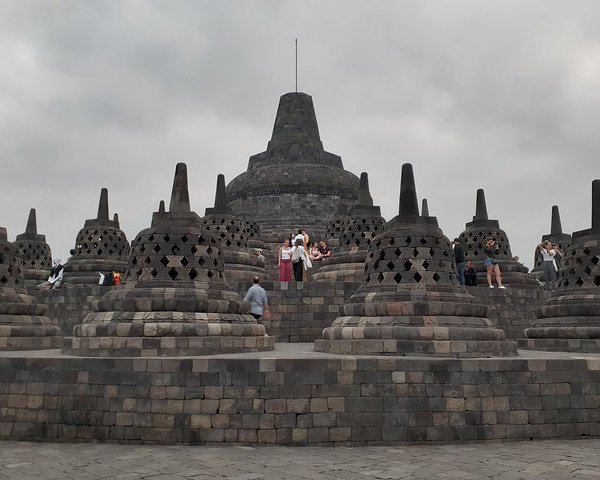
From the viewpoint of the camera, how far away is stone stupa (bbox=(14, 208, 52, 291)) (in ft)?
77.2

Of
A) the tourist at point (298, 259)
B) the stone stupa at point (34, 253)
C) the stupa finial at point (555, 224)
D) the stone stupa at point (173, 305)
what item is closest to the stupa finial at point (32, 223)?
the stone stupa at point (34, 253)

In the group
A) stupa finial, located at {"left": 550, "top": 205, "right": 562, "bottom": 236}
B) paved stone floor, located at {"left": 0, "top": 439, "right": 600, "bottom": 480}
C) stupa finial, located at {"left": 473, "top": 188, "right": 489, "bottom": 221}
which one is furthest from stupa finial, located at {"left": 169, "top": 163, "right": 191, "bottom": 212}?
stupa finial, located at {"left": 550, "top": 205, "right": 562, "bottom": 236}

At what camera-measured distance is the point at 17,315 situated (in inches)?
497

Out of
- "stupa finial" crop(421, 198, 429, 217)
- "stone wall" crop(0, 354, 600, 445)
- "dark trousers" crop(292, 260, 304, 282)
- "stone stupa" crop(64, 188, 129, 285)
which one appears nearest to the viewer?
"stone wall" crop(0, 354, 600, 445)

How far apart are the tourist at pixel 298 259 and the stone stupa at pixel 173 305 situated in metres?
5.49

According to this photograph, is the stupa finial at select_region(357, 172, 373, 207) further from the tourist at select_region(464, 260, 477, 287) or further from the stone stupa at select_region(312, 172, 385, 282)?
the tourist at select_region(464, 260, 477, 287)

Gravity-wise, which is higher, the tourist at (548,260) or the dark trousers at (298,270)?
the tourist at (548,260)

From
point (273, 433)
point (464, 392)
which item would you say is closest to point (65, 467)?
point (273, 433)

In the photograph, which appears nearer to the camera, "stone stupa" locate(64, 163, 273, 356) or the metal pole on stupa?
"stone stupa" locate(64, 163, 273, 356)

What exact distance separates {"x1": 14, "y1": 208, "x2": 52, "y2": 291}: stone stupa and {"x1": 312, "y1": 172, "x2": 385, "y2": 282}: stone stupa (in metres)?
11.3

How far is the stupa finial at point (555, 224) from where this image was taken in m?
24.9

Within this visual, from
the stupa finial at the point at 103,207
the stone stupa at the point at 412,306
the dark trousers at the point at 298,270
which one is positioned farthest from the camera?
the stupa finial at the point at 103,207

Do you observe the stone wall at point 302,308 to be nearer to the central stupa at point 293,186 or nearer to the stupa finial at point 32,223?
the central stupa at point 293,186

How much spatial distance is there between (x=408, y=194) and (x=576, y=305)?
4455mm
